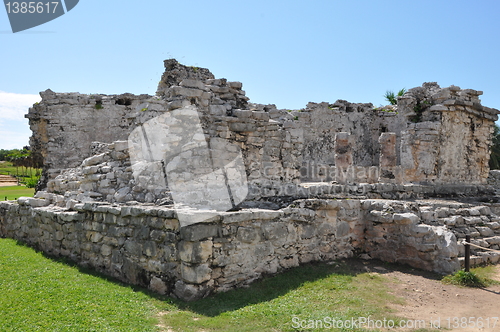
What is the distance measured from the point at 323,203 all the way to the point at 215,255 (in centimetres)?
248

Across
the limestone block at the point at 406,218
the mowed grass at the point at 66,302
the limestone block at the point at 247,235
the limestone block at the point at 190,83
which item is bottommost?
the mowed grass at the point at 66,302

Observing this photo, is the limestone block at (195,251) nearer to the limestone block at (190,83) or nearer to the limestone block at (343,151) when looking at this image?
the limestone block at (190,83)

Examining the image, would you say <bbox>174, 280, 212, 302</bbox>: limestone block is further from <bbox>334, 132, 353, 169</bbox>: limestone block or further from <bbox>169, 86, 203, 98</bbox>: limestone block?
<bbox>334, 132, 353, 169</bbox>: limestone block

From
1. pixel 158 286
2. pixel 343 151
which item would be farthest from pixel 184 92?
pixel 343 151

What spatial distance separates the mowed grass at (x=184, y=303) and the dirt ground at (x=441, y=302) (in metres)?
0.25

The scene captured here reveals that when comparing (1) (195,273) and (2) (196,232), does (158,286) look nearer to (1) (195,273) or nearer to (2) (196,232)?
(1) (195,273)

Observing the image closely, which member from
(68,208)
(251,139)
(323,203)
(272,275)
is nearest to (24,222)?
(68,208)

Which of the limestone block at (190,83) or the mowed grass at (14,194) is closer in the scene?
the limestone block at (190,83)

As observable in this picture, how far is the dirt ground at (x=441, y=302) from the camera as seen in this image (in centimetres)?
423

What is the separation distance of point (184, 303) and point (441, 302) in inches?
139

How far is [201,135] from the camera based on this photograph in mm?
7227

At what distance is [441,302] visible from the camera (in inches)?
192

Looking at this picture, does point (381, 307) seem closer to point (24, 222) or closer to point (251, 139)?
point (251, 139)

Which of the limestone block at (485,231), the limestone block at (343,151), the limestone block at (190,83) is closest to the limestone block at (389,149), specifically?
the limestone block at (343,151)
